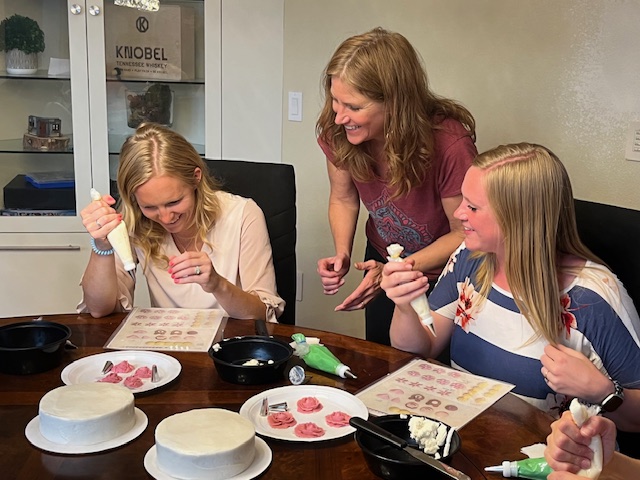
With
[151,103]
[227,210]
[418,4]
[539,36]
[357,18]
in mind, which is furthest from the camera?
[151,103]

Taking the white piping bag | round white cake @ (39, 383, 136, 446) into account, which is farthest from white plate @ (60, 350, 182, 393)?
the white piping bag

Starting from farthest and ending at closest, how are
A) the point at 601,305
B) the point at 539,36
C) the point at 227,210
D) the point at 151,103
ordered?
1. the point at 151,103
2. the point at 539,36
3. the point at 227,210
4. the point at 601,305

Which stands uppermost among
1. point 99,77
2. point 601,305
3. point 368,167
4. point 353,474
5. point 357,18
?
point 357,18

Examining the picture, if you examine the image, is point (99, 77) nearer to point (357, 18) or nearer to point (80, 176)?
point (80, 176)

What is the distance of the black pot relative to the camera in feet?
4.44

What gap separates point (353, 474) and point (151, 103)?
2410 millimetres

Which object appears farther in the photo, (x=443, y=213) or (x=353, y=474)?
(x=443, y=213)

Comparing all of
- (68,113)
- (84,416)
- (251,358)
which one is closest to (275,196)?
(251,358)

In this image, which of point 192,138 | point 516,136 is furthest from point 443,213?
point 192,138

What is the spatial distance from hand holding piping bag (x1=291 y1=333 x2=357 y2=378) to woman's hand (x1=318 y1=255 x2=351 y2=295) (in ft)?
1.32

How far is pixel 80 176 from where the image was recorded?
9.89 ft

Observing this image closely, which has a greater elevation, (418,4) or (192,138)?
(418,4)

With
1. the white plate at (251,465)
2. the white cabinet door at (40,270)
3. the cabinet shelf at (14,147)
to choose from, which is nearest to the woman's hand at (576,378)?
the white plate at (251,465)

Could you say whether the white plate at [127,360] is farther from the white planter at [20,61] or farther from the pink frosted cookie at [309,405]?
the white planter at [20,61]
